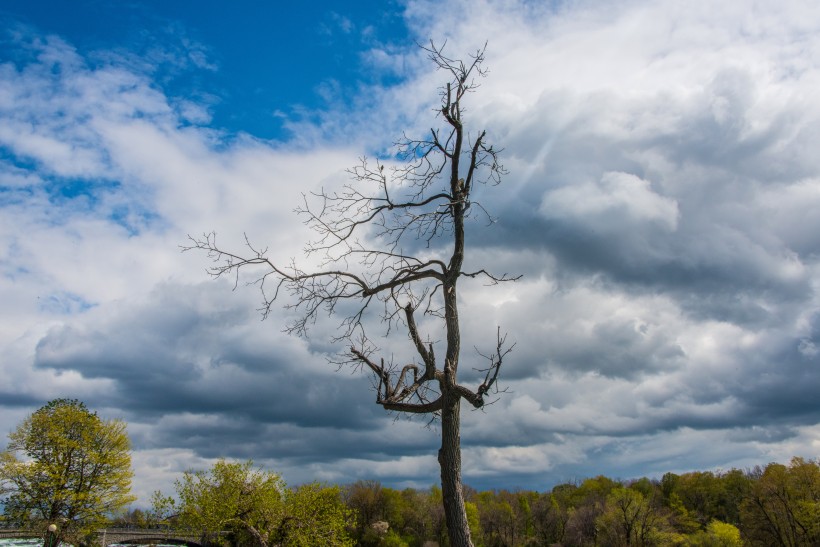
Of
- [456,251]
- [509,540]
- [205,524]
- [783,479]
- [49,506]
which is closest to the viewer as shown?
[456,251]

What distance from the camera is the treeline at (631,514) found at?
60.9 metres

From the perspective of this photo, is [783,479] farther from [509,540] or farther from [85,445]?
[85,445]

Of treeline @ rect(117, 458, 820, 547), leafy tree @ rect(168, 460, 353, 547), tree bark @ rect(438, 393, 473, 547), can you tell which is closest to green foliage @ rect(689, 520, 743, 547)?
treeline @ rect(117, 458, 820, 547)

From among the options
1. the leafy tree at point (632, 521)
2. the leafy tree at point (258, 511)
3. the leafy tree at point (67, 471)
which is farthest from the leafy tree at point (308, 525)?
the leafy tree at point (632, 521)

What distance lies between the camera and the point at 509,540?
8894 cm

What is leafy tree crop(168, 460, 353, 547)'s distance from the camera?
29.2m

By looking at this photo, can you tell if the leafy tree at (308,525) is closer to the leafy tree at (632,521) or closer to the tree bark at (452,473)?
the tree bark at (452,473)

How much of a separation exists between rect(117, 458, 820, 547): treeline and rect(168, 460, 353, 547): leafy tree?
5.90ft

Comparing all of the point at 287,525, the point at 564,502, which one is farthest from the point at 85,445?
the point at 564,502

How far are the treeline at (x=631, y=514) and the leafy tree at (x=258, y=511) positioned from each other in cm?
180

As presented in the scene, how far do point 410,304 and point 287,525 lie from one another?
2561 centimetres

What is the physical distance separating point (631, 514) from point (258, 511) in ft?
157

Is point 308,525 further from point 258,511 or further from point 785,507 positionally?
point 785,507

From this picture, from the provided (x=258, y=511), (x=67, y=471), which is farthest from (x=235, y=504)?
(x=67, y=471)
